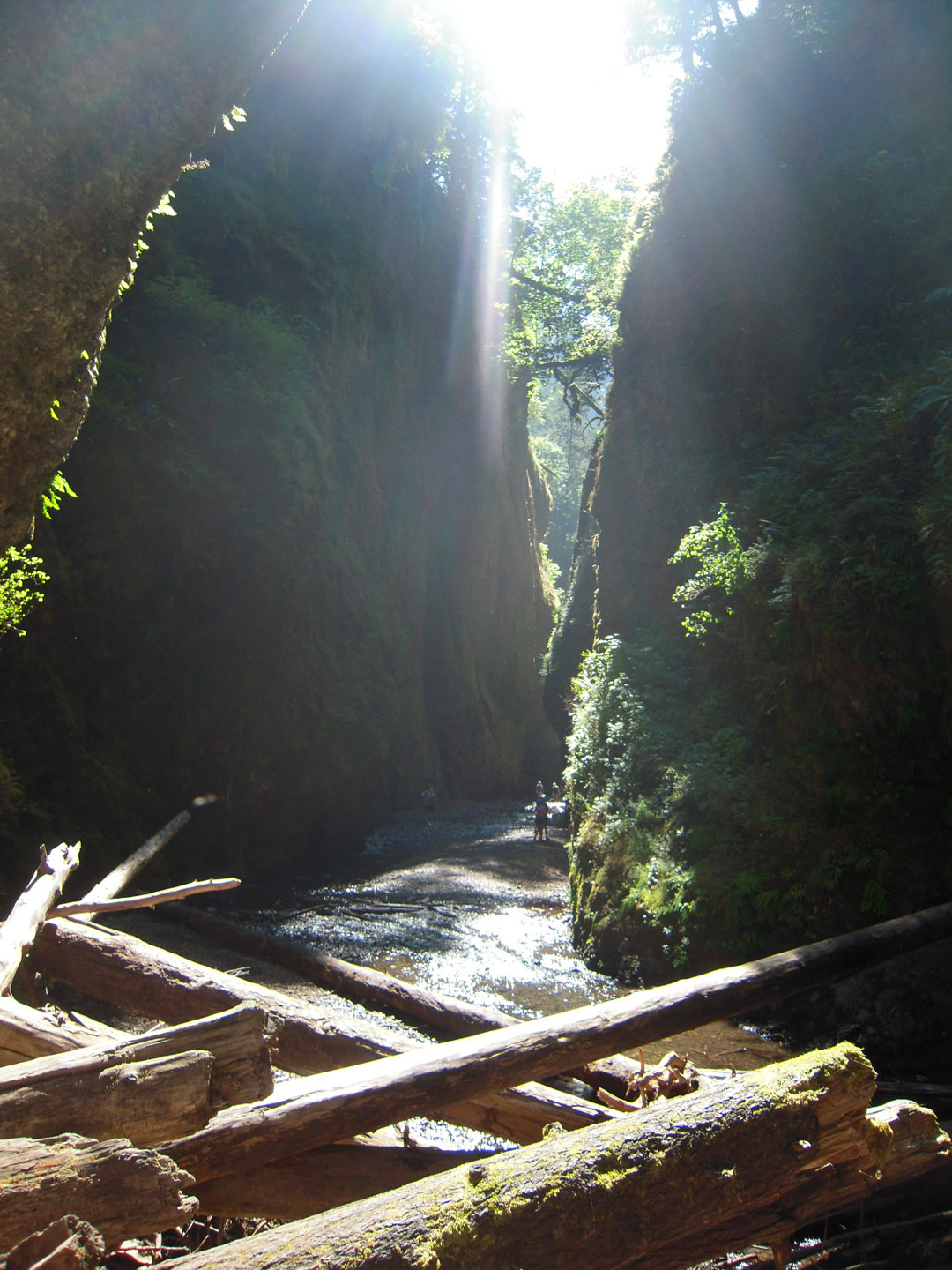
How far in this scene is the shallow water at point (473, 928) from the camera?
29.2 ft

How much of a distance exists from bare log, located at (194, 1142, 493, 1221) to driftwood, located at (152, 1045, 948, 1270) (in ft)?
2.45

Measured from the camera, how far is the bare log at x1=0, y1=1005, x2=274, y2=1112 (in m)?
3.13

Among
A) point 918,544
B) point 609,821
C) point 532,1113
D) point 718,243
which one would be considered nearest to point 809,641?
point 918,544

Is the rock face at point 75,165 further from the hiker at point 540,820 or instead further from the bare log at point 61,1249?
the hiker at point 540,820

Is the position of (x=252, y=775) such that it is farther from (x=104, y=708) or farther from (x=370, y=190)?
(x=370, y=190)

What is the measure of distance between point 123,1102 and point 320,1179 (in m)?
1.19

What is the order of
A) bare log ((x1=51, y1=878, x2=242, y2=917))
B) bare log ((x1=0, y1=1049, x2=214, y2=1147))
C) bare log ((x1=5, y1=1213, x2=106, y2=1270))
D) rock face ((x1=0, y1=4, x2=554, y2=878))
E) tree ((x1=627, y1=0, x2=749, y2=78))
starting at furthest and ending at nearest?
tree ((x1=627, y1=0, x2=749, y2=78)) < rock face ((x1=0, y1=4, x2=554, y2=878)) < bare log ((x1=51, y1=878, x2=242, y2=917)) < bare log ((x1=0, y1=1049, x2=214, y2=1147)) < bare log ((x1=5, y1=1213, x2=106, y2=1270))

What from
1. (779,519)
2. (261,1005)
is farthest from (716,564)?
(261,1005)

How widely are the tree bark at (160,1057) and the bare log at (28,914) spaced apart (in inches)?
86.7

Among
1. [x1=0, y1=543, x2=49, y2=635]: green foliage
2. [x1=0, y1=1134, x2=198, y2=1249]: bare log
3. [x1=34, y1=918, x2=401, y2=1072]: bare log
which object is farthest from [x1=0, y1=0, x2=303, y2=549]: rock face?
[x1=0, y1=543, x2=49, y2=635]: green foliage

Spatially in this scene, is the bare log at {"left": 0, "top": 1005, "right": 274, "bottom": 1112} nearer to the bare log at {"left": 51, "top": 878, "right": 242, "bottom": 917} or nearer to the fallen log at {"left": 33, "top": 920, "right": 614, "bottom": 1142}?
the fallen log at {"left": 33, "top": 920, "right": 614, "bottom": 1142}

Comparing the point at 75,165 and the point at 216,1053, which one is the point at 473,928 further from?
the point at 75,165

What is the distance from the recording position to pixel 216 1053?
127 inches

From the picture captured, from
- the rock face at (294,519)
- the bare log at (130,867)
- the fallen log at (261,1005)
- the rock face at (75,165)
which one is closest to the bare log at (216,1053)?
the fallen log at (261,1005)
